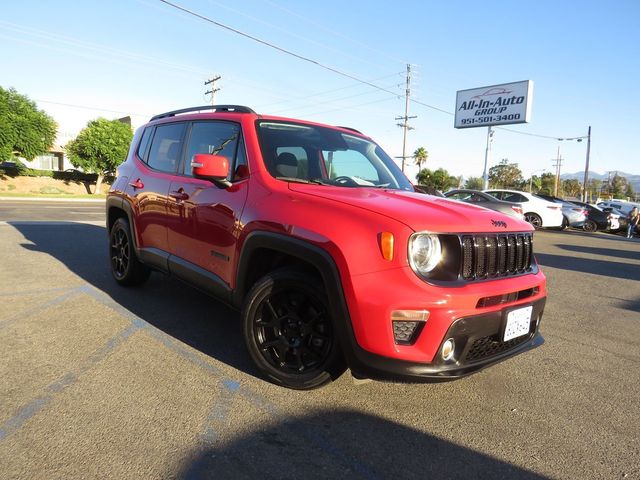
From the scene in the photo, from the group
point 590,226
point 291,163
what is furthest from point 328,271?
point 590,226

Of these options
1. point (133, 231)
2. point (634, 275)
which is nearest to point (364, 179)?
point (133, 231)

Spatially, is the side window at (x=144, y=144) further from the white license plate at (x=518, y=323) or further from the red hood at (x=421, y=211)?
the white license plate at (x=518, y=323)

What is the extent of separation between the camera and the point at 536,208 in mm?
17391

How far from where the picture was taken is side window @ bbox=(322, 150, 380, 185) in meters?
3.87

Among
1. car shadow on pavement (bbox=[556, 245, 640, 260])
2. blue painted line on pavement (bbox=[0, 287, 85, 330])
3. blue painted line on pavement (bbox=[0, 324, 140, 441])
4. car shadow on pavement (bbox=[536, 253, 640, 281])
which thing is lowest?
car shadow on pavement (bbox=[556, 245, 640, 260])

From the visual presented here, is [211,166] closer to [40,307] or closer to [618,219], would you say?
[40,307]

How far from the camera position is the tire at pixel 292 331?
291cm

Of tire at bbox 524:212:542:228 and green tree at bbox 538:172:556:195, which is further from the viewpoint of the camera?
green tree at bbox 538:172:556:195

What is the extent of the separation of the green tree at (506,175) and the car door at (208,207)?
86.0 metres

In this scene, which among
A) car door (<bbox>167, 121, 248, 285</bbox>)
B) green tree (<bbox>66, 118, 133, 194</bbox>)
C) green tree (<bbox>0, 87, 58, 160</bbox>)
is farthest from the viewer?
green tree (<bbox>66, 118, 133, 194</bbox>)

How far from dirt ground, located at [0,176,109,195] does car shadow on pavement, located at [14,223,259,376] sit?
1309 inches

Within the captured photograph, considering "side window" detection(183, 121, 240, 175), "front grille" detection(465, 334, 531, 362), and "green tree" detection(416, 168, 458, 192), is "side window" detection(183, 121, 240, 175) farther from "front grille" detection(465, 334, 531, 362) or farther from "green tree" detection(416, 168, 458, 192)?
"green tree" detection(416, 168, 458, 192)

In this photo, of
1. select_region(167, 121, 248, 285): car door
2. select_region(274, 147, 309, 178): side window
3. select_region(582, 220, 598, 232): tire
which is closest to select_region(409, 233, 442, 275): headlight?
select_region(274, 147, 309, 178): side window

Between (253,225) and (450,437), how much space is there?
1.82m
